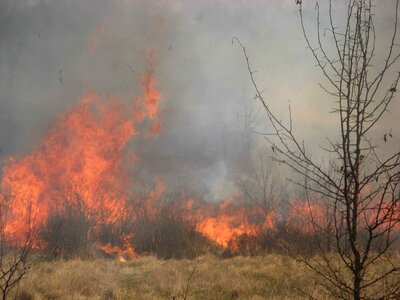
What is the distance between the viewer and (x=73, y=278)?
8609 mm

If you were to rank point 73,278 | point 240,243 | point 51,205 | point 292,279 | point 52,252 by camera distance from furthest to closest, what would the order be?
point 51,205 → point 240,243 → point 52,252 → point 292,279 → point 73,278

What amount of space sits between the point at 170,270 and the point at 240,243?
6.14m

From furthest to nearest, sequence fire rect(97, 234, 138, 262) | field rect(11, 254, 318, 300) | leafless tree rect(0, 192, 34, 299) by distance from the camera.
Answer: fire rect(97, 234, 138, 262)
field rect(11, 254, 318, 300)
leafless tree rect(0, 192, 34, 299)

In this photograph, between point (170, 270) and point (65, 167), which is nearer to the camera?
point (170, 270)

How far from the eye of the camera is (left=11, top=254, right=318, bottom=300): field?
7965 mm

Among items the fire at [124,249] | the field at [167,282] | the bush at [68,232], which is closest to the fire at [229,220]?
the fire at [124,249]

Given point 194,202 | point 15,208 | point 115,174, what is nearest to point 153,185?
point 194,202

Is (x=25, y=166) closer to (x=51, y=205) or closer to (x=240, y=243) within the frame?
(x=51, y=205)

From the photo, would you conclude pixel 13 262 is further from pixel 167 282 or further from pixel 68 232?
pixel 68 232

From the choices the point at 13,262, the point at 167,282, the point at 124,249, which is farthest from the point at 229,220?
the point at 13,262

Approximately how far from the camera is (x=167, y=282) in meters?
9.38

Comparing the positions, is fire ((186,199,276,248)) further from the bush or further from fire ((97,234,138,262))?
the bush

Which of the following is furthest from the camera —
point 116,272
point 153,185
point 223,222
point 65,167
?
point 153,185

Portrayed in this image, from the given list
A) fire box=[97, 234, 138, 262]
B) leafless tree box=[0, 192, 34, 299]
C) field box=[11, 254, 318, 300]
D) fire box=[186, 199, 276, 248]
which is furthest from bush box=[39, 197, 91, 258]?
fire box=[186, 199, 276, 248]
